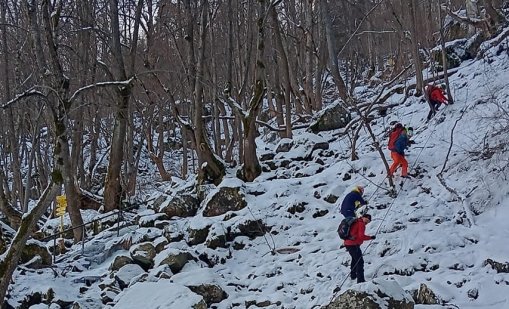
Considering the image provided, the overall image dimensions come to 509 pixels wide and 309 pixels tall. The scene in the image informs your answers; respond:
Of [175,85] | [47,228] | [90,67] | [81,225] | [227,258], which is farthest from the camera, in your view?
[175,85]

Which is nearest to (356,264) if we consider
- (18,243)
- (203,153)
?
(18,243)

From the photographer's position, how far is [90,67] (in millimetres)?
19469

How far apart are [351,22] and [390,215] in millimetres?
19696

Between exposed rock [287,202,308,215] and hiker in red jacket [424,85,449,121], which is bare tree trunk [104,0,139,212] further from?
hiker in red jacket [424,85,449,121]

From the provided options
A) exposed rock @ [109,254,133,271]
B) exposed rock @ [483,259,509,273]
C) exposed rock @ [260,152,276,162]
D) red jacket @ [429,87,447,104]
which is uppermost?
red jacket @ [429,87,447,104]

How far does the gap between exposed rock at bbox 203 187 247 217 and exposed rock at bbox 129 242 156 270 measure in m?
1.95

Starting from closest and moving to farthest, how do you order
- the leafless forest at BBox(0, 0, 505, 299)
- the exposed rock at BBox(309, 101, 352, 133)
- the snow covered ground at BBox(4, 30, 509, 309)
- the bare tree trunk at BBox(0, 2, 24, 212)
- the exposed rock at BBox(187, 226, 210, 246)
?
1. the snow covered ground at BBox(4, 30, 509, 309)
2. the exposed rock at BBox(187, 226, 210, 246)
3. the leafless forest at BBox(0, 0, 505, 299)
4. the bare tree trunk at BBox(0, 2, 24, 212)
5. the exposed rock at BBox(309, 101, 352, 133)

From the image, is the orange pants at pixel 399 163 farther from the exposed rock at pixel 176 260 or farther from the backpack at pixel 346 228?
the exposed rock at pixel 176 260

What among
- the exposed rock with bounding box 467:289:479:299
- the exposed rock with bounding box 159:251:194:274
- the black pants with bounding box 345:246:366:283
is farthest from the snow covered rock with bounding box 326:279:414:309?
the exposed rock with bounding box 159:251:194:274

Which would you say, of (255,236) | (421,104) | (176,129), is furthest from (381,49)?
(255,236)

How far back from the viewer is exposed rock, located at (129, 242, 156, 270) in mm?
11844

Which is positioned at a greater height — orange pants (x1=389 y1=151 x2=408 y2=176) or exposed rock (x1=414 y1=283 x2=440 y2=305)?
orange pants (x1=389 y1=151 x2=408 y2=176)

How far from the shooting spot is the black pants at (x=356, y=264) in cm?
890

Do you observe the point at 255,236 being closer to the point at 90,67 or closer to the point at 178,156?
the point at 90,67
